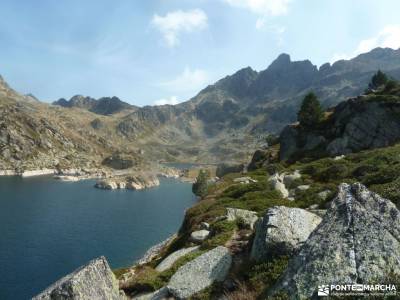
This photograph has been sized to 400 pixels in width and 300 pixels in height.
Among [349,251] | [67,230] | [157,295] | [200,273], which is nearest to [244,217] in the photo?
[200,273]

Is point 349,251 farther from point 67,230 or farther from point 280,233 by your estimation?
point 67,230

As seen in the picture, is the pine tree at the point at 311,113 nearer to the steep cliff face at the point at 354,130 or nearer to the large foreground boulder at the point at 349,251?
the steep cliff face at the point at 354,130

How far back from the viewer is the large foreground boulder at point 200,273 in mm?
19453

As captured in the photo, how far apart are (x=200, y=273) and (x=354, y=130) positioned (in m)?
70.0

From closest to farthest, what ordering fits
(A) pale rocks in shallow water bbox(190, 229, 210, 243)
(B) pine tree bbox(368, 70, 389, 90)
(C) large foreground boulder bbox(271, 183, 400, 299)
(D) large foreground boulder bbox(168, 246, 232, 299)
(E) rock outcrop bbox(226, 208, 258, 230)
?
1. (C) large foreground boulder bbox(271, 183, 400, 299)
2. (D) large foreground boulder bbox(168, 246, 232, 299)
3. (E) rock outcrop bbox(226, 208, 258, 230)
4. (A) pale rocks in shallow water bbox(190, 229, 210, 243)
5. (B) pine tree bbox(368, 70, 389, 90)

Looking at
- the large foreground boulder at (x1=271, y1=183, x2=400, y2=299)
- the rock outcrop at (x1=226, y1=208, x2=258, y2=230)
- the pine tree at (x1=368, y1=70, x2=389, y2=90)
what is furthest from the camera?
the pine tree at (x1=368, y1=70, x2=389, y2=90)

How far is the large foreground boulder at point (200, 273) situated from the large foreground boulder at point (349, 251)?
717 cm

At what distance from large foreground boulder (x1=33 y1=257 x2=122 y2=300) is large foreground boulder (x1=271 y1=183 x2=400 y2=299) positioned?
380 inches

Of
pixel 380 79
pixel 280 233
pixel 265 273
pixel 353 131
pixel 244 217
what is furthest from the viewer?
pixel 380 79

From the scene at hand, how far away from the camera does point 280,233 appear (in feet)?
57.2

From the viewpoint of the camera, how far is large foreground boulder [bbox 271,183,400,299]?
39.3 ft

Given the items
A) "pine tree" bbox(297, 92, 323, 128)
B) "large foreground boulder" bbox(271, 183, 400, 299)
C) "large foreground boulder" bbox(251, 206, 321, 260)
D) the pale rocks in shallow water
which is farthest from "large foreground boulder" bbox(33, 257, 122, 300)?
"pine tree" bbox(297, 92, 323, 128)

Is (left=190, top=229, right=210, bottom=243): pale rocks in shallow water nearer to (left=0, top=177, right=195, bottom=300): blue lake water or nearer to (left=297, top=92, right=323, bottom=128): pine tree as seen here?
(left=0, top=177, right=195, bottom=300): blue lake water

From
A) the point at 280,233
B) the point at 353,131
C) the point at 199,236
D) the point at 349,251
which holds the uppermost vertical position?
the point at 353,131
